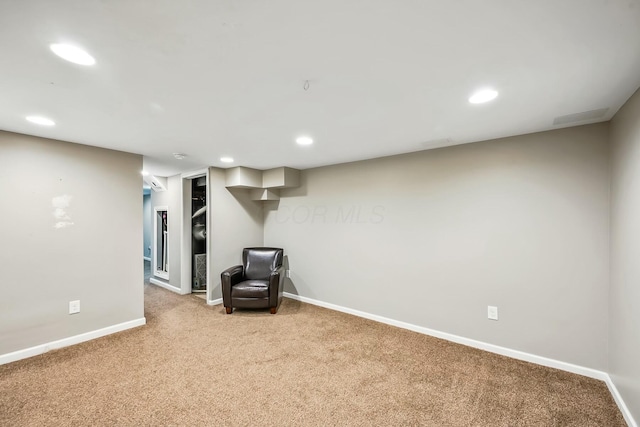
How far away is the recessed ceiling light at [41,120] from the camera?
222 cm

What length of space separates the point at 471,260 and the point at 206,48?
3.07 meters

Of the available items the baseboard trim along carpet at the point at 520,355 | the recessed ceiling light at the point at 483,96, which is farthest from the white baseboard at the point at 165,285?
the recessed ceiling light at the point at 483,96

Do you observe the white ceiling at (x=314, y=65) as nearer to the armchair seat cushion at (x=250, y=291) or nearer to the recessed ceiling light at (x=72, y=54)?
the recessed ceiling light at (x=72, y=54)

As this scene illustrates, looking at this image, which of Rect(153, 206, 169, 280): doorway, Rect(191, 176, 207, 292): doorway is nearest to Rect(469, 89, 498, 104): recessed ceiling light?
Rect(191, 176, 207, 292): doorway

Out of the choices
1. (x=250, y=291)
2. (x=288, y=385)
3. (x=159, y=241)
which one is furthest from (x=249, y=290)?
(x=159, y=241)

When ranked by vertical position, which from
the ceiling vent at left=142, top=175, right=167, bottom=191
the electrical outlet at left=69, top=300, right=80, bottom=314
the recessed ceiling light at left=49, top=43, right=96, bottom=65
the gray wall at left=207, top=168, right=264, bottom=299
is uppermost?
Result: the recessed ceiling light at left=49, top=43, right=96, bottom=65

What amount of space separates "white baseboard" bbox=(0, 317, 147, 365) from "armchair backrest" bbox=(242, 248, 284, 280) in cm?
153

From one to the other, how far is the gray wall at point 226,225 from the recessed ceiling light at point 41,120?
2.05 meters

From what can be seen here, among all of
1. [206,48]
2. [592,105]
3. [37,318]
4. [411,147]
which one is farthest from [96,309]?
[592,105]

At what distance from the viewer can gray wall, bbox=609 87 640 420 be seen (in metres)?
1.74

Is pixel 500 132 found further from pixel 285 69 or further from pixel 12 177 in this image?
pixel 12 177

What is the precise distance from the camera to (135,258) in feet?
11.4

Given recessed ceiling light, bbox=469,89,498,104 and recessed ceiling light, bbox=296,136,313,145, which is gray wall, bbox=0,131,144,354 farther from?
recessed ceiling light, bbox=469,89,498,104

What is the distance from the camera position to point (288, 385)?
221cm
